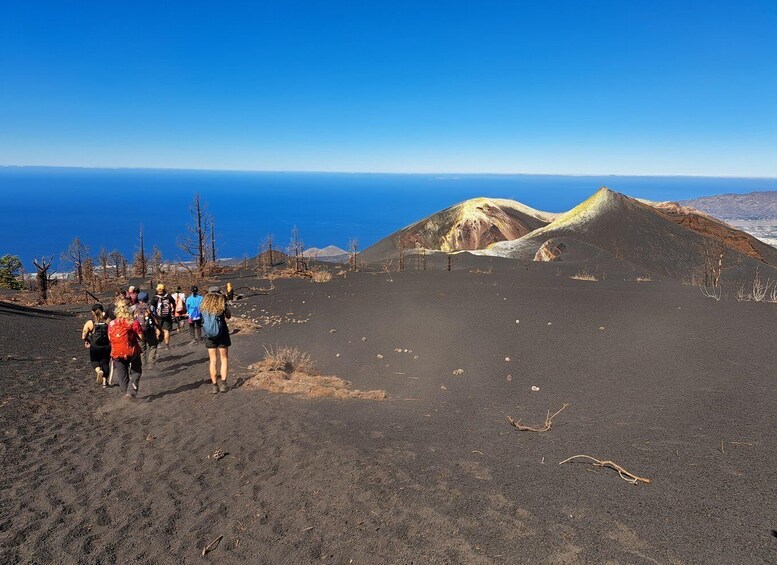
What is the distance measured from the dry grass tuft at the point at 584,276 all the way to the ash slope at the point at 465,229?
1159 inches

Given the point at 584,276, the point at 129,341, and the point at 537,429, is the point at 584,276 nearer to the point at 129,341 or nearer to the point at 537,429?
the point at 537,429

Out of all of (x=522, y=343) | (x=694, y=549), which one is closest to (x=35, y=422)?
(x=694, y=549)

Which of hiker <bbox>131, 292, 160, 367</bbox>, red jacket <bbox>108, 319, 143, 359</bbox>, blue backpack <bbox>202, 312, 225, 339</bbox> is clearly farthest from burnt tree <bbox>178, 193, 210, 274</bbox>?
blue backpack <bbox>202, 312, 225, 339</bbox>

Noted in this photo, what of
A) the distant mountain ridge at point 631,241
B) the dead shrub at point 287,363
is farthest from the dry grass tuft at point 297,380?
the distant mountain ridge at point 631,241

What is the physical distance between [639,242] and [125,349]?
36.6m

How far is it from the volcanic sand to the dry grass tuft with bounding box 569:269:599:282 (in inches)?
372

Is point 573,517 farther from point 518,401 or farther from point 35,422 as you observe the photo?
point 35,422

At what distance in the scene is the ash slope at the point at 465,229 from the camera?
178 ft

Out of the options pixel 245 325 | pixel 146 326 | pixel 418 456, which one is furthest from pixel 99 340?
pixel 418 456

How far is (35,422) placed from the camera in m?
6.78

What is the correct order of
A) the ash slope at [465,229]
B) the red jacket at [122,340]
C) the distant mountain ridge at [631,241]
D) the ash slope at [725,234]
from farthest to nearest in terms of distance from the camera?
the ash slope at [465,229]
the ash slope at [725,234]
the distant mountain ridge at [631,241]
the red jacket at [122,340]

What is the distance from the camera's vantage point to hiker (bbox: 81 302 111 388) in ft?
27.2

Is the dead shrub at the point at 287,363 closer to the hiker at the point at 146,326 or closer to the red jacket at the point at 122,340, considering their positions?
the hiker at the point at 146,326

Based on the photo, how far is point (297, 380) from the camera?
880cm
